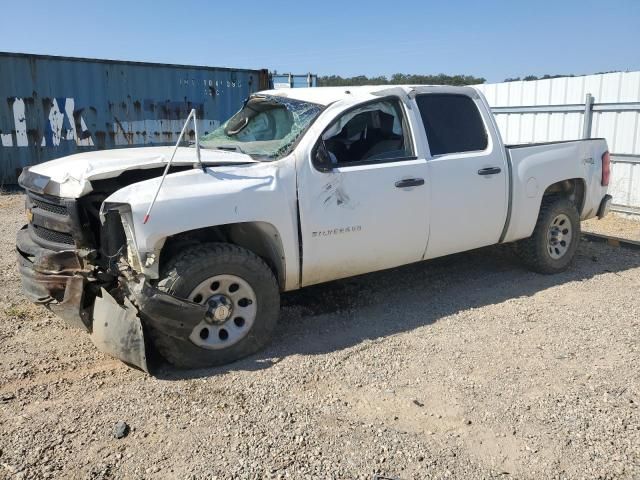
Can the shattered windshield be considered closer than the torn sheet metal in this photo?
No

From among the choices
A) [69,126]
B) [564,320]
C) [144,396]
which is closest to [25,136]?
[69,126]

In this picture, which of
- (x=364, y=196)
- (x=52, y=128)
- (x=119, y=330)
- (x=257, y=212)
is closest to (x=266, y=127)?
(x=364, y=196)

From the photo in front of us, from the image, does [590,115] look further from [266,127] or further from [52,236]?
[52,236]

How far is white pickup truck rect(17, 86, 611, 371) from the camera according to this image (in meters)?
3.69

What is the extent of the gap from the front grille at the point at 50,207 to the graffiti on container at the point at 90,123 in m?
8.73

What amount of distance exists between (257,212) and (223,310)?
0.71 meters

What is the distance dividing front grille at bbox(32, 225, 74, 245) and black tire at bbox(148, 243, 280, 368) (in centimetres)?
78

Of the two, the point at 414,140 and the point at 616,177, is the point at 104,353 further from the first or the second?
the point at 616,177

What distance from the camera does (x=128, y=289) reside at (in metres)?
3.71

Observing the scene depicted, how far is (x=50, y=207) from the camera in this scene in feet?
13.3

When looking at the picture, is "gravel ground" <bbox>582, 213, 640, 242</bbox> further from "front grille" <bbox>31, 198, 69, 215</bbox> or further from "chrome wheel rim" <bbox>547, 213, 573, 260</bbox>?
"front grille" <bbox>31, 198, 69, 215</bbox>

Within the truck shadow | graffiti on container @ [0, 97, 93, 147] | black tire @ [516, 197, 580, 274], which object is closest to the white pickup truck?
the truck shadow

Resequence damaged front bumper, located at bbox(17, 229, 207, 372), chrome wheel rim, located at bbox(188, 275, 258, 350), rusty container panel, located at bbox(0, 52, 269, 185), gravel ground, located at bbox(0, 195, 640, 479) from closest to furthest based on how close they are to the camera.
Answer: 1. gravel ground, located at bbox(0, 195, 640, 479)
2. damaged front bumper, located at bbox(17, 229, 207, 372)
3. chrome wheel rim, located at bbox(188, 275, 258, 350)
4. rusty container panel, located at bbox(0, 52, 269, 185)

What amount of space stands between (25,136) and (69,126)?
89cm
